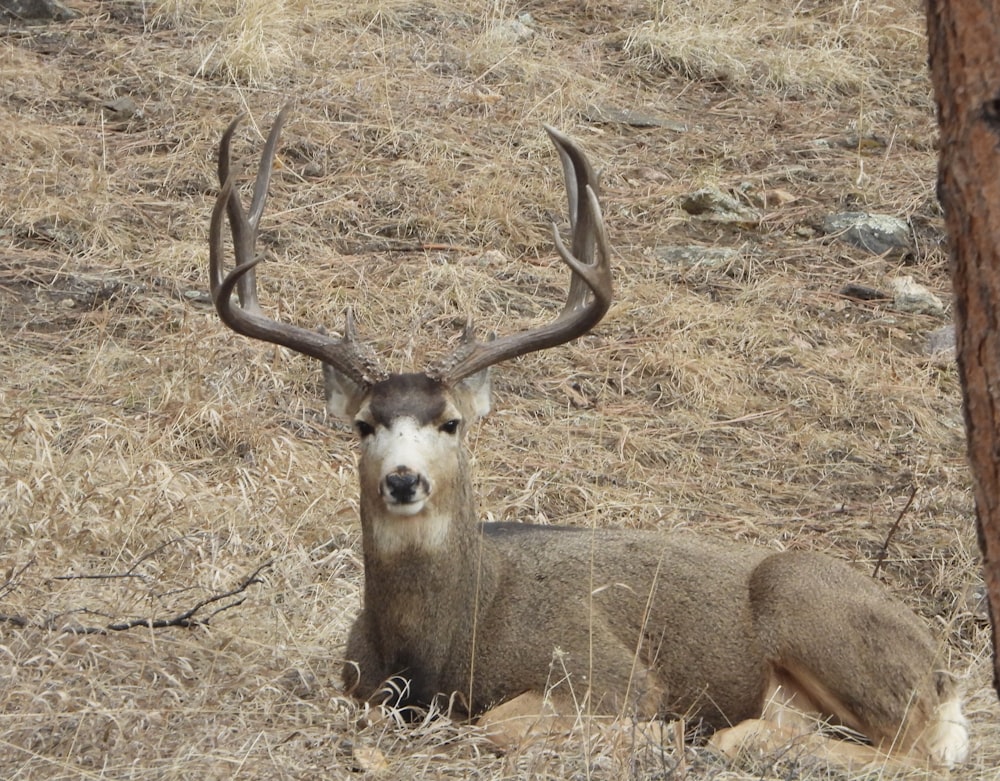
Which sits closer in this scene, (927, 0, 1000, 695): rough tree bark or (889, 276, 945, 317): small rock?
(927, 0, 1000, 695): rough tree bark

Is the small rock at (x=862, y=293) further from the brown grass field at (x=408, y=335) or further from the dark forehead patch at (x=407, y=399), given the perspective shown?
the dark forehead patch at (x=407, y=399)

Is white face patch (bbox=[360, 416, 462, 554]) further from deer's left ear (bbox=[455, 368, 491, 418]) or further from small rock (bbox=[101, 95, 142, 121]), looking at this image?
small rock (bbox=[101, 95, 142, 121])

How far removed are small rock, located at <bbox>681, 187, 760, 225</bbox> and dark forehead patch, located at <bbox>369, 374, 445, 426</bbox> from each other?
5490 millimetres

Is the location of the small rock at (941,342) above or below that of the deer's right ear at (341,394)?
below

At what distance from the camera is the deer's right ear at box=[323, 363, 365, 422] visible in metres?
5.67

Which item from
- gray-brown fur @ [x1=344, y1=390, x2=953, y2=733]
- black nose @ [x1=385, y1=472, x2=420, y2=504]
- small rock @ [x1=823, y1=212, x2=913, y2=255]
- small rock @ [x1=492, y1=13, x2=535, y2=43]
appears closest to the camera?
black nose @ [x1=385, y1=472, x2=420, y2=504]

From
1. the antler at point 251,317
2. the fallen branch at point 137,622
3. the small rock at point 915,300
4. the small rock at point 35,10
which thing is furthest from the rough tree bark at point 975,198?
the small rock at point 35,10

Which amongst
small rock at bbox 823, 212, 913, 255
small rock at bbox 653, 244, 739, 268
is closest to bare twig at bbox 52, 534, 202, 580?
small rock at bbox 653, 244, 739, 268

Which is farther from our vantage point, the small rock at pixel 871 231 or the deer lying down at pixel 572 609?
the small rock at pixel 871 231

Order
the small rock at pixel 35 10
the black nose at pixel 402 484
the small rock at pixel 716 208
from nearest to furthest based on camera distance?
the black nose at pixel 402 484
the small rock at pixel 716 208
the small rock at pixel 35 10

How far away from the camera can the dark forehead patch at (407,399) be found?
5430 millimetres

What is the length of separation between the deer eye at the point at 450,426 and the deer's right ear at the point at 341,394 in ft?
1.08

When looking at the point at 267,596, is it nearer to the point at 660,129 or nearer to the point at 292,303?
the point at 292,303

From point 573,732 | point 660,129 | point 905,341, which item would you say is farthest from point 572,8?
point 573,732
